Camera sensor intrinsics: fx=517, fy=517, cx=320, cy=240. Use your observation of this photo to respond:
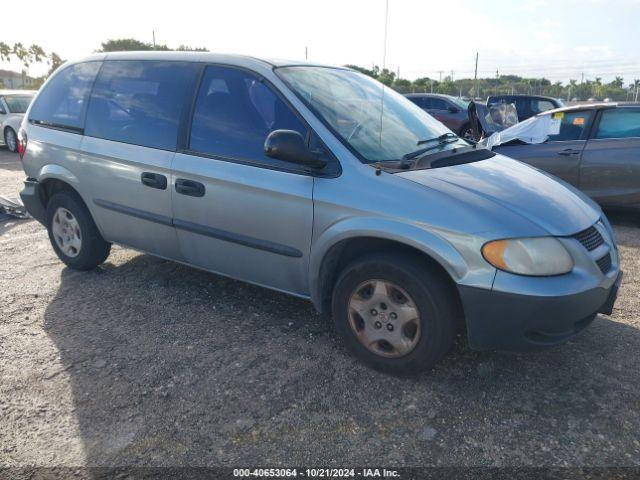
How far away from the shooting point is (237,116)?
3.31 meters

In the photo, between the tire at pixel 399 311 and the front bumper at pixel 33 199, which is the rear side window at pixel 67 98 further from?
the tire at pixel 399 311

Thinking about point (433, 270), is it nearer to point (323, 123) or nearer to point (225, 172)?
point (323, 123)

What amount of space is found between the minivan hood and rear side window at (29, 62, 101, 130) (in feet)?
9.05

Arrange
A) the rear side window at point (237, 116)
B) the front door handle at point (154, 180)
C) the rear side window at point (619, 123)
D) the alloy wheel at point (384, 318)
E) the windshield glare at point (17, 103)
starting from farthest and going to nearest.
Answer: the windshield glare at point (17, 103), the rear side window at point (619, 123), the front door handle at point (154, 180), the rear side window at point (237, 116), the alloy wheel at point (384, 318)

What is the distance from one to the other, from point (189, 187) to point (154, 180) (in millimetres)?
336

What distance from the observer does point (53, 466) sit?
2281 millimetres

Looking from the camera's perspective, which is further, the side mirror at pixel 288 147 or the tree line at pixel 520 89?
the tree line at pixel 520 89

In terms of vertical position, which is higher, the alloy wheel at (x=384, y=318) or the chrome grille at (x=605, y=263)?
the chrome grille at (x=605, y=263)

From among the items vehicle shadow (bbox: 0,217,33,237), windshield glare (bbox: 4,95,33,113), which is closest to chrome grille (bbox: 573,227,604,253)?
vehicle shadow (bbox: 0,217,33,237)

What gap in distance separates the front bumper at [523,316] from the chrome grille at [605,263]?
11 cm

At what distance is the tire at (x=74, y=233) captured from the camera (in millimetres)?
4254

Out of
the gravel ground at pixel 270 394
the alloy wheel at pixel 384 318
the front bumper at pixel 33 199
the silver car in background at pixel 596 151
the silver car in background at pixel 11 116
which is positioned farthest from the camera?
the silver car in background at pixel 11 116

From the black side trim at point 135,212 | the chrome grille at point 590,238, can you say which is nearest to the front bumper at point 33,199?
the black side trim at point 135,212

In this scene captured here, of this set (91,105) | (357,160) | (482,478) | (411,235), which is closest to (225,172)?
(357,160)
